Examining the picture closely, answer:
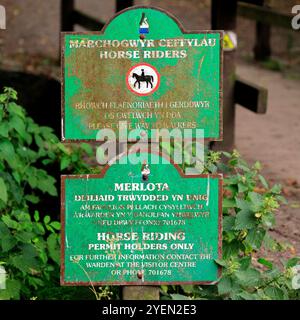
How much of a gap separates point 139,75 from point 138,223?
64 cm

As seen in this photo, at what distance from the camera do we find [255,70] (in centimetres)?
1152

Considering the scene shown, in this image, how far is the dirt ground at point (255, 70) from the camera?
675 centimetres

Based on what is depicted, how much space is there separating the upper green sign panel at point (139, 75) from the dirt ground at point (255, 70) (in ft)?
4.56

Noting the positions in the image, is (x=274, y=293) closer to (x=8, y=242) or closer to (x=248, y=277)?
(x=248, y=277)

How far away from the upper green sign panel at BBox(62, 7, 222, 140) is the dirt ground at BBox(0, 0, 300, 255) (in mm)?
1391

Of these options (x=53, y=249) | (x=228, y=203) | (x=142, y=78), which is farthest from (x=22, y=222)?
(x=142, y=78)

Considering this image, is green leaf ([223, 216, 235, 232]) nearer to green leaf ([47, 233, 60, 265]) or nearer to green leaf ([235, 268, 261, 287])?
green leaf ([235, 268, 261, 287])

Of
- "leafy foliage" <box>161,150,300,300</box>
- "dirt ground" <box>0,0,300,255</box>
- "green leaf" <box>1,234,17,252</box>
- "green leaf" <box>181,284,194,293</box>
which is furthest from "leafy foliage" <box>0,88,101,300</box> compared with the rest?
"dirt ground" <box>0,0,300,255</box>

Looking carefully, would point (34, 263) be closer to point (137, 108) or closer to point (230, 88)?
point (137, 108)

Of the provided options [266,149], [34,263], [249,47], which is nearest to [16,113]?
[34,263]

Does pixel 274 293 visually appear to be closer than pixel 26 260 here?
Yes

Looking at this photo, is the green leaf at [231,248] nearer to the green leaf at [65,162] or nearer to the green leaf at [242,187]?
the green leaf at [242,187]

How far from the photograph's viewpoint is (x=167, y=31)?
403cm

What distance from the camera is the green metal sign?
401cm
